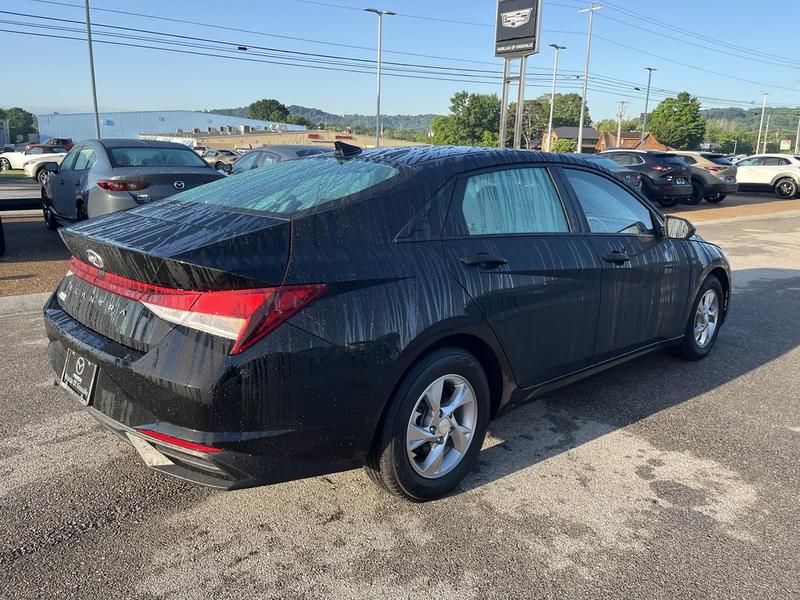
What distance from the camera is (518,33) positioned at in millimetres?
14578

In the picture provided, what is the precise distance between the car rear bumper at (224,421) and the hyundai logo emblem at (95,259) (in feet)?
1.05

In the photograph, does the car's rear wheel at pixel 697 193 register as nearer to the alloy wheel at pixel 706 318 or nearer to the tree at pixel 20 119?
the alloy wheel at pixel 706 318

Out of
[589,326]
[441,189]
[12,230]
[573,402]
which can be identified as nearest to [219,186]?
[441,189]

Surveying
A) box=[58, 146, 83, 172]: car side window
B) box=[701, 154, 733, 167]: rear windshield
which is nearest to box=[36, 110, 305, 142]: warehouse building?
box=[701, 154, 733, 167]: rear windshield

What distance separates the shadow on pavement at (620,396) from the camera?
3515 millimetres

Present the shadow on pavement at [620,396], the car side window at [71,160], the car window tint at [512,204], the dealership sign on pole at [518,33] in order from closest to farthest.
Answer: the car window tint at [512,204] → the shadow on pavement at [620,396] → the car side window at [71,160] → the dealership sign on pole at [518,33]

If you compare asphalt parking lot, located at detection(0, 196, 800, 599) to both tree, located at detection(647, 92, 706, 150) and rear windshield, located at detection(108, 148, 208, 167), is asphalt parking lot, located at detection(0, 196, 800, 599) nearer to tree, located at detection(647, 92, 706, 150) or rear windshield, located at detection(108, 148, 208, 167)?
rear windshield, located at detection(108, 148, 208, 167)

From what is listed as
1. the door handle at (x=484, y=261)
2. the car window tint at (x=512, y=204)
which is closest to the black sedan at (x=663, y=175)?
the car window tint at (x=512, y=204)

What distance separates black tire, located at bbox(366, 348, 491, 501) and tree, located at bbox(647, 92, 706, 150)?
88.0 metres

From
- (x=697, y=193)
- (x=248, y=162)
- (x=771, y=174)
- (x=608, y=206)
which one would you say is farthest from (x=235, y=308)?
(x=771, y=174)

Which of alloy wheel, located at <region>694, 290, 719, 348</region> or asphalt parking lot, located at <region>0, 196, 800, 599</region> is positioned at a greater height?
alloy wheel, located at <region>694, 290, 719, 348</region>

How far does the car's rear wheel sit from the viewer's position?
797 inches

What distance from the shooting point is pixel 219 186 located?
3.48 metres

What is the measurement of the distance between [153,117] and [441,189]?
4711 inches
